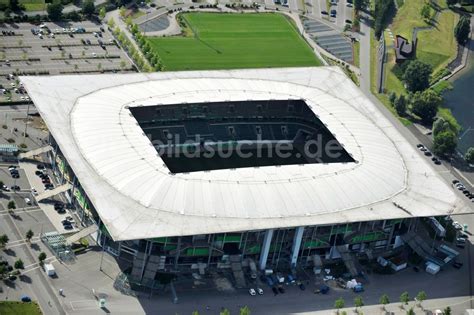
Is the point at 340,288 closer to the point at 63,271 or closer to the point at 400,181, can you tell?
the point at 400,181

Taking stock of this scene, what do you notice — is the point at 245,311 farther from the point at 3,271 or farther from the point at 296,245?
the point at 3,271

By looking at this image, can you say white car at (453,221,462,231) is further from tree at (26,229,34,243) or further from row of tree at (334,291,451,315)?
tree at (26,229,34,243)

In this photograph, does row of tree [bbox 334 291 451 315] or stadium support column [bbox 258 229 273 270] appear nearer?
row of tree [bbox 334 291 451 315]

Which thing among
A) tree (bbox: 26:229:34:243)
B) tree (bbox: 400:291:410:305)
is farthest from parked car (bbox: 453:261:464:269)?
tree (bbox: 26:229:34:243)

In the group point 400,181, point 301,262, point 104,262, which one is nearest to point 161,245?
point 104,262

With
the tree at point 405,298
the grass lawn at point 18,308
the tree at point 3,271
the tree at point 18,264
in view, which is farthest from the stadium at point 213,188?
the tree at point 3,271

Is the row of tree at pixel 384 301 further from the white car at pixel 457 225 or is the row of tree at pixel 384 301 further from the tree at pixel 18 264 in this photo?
the tree at pixel 18 264
